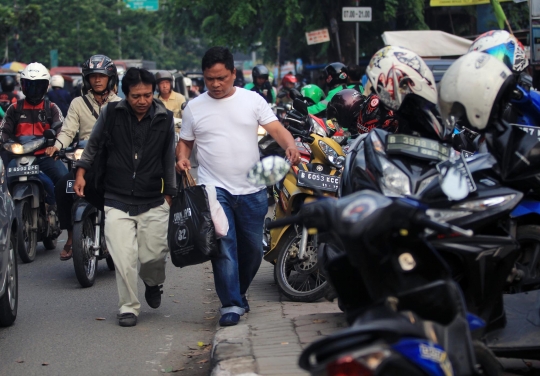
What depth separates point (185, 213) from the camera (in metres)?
6.08

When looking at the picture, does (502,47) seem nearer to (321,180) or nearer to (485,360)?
(321,180)

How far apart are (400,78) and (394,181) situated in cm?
90

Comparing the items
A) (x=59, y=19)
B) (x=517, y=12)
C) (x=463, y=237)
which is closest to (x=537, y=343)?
(x=463, y=237)

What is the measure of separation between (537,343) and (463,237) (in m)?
0.84

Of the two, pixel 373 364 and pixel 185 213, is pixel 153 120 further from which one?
pixel 373 364

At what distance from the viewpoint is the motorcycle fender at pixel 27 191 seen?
895 cm

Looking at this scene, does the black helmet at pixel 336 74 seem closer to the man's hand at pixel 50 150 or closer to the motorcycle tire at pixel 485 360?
the man's hand at pixel 50 150

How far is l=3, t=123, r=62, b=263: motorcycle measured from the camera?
9000mm

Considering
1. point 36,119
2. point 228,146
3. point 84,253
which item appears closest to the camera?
point 228,146

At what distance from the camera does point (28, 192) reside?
903cm

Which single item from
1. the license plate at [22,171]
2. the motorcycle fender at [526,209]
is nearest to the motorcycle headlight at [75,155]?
the license plate at [22,171]

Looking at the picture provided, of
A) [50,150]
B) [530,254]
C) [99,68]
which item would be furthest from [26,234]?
[530,254]

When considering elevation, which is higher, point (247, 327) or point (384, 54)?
point (384, 54)

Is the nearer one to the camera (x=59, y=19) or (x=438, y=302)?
(x=438, y=302)
